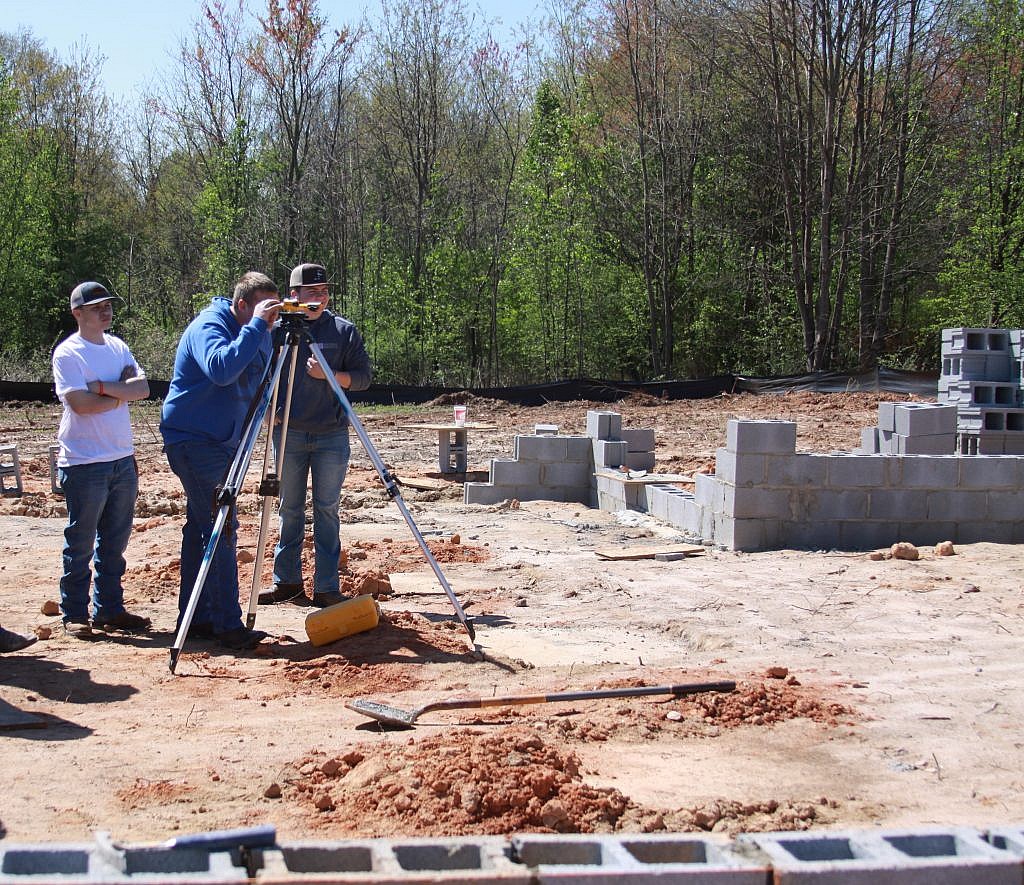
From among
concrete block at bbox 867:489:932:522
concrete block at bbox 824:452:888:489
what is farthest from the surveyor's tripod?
concrete block at bbox 867:489:932:522

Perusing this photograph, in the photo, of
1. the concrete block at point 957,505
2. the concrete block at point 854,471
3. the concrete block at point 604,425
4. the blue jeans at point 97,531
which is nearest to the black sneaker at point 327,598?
the blue jeans at point 97,531

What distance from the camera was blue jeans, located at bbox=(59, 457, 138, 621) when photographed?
5645mm

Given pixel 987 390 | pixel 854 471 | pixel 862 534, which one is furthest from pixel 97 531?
pixel 987 390

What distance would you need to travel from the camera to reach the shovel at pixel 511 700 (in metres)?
4.30

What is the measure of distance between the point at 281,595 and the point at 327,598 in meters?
0.50

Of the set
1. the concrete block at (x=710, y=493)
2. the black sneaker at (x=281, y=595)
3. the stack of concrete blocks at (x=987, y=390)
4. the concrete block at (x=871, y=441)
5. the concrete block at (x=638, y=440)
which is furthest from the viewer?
the concrete block at (x=638, y=440)

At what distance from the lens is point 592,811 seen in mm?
3369

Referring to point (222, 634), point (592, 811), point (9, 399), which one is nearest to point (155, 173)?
point (9, 399)

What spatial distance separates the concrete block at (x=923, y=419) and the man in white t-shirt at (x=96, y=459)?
6902 mm

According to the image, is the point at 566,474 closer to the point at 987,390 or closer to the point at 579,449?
the point at 579,449

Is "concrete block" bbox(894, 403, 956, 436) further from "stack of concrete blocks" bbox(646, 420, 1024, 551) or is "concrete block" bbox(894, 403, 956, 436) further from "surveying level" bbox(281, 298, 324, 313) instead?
"surveying level" bbox(281, 298, 324, 313)

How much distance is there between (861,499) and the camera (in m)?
8.45

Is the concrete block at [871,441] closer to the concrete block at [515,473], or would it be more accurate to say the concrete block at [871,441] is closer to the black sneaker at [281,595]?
the concrete block at [515,473]

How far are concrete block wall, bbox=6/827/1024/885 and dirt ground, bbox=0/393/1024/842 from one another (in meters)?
0.61
